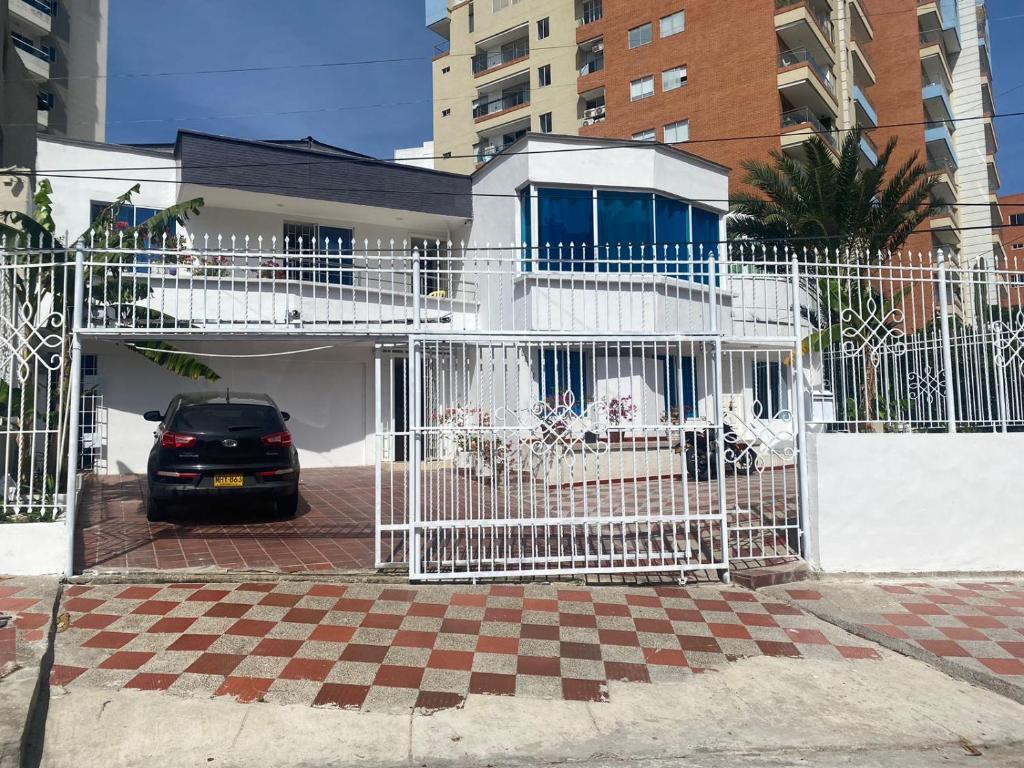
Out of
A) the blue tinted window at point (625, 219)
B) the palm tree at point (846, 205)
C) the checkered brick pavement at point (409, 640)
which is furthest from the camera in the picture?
the palm tree at point (846, 205)

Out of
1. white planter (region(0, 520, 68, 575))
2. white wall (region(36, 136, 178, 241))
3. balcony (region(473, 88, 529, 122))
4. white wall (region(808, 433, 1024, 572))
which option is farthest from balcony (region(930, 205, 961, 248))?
white planter (region(0, 520, 68, 575))

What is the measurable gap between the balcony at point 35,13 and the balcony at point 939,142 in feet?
137

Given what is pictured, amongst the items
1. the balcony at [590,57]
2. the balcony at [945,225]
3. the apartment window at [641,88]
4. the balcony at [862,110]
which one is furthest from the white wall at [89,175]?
the balcony at [945,225]

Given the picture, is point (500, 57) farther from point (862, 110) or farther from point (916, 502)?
point (916, 502)

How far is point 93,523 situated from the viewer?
8188mm

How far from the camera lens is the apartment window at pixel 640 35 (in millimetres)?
30516

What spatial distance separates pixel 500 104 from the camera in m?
39.0

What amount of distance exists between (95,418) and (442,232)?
8949mm

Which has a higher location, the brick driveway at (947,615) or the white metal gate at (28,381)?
the white metal gate at (28,381)

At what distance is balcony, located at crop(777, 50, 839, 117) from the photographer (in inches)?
1002

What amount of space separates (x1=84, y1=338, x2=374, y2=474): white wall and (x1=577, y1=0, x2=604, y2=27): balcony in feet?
86.4

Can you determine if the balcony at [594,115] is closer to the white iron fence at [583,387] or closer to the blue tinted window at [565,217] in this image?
the blue tinted window at [565,217]

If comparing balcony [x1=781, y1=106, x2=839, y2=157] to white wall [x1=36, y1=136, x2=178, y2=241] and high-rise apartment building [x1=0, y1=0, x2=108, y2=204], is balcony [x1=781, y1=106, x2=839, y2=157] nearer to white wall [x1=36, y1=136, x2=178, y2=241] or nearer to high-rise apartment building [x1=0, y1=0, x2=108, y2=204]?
white wall [x1=36, y1=136, x2=178, y2=241]

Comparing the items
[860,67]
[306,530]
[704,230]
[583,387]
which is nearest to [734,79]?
[860,67]
